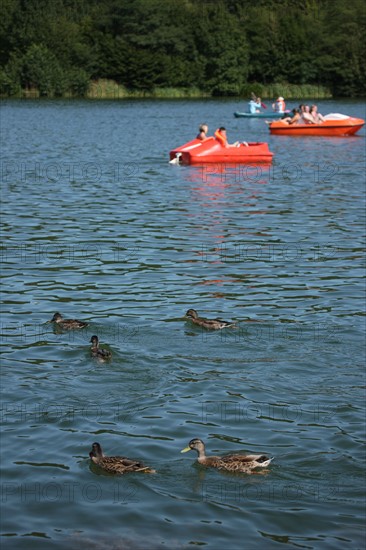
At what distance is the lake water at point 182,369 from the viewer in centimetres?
851

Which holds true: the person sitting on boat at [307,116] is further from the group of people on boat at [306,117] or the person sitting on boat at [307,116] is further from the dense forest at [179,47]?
the dense forest at [179,47]

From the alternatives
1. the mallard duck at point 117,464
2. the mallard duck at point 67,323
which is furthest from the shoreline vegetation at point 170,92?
the mallard duck at point 117,464

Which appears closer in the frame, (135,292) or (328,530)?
(328,530)

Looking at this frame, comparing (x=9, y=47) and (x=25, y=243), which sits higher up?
(x=9, y=47)

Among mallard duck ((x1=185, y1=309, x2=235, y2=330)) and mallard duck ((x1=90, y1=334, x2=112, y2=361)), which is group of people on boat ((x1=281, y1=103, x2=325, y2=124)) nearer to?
mallard duck ((x1=185, y1=309, x2=235, y2=330))

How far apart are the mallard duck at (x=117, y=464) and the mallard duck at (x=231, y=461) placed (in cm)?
43

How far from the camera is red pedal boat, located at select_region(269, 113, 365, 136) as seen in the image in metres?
44.0

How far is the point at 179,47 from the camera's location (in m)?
97.8

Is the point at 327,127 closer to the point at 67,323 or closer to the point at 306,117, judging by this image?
the point at 306,117

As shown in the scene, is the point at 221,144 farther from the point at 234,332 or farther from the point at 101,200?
the point at 234,332

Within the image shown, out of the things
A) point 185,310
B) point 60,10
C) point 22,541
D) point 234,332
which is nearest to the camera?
point 22,541

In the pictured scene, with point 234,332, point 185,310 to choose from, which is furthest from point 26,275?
point 234,332

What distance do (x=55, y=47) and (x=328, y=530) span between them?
89.5m

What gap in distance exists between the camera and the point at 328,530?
8.27 m
